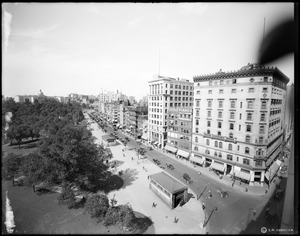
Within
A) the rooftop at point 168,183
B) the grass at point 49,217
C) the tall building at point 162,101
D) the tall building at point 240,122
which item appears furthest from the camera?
the tall building at point 162,101

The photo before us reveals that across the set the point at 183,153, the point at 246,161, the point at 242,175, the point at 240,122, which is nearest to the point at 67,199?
the point at 240,122

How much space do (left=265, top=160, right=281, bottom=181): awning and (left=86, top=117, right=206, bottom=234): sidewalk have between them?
12529 millimetres

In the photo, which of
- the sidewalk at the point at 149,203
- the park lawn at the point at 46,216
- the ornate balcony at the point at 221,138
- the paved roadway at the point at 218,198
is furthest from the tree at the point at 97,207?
the ornate balcony at the point at 221,138

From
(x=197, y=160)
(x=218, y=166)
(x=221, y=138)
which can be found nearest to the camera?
(x=221, y=138)

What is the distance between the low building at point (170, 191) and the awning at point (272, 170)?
14119 millimetres

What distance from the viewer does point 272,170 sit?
22.4 m

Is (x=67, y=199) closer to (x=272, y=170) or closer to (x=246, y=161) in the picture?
(x=246, y=161)

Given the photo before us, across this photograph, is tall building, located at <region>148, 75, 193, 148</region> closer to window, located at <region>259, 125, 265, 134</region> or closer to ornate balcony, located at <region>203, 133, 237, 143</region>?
ornate balcony, located at <region>203, 133, 237, 143</region>

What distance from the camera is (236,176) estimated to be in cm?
2219

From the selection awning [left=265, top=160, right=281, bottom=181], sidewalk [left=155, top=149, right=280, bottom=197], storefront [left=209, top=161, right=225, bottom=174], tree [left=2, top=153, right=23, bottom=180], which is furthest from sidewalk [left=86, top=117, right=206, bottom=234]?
awning [left=265, top=160, right=281, bottom=181]

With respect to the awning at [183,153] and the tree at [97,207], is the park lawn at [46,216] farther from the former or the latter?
the awning at [183,153]

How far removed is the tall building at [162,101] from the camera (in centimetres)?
3859

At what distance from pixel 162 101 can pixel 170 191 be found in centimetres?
2664

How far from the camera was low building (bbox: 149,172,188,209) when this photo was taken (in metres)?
14.8
